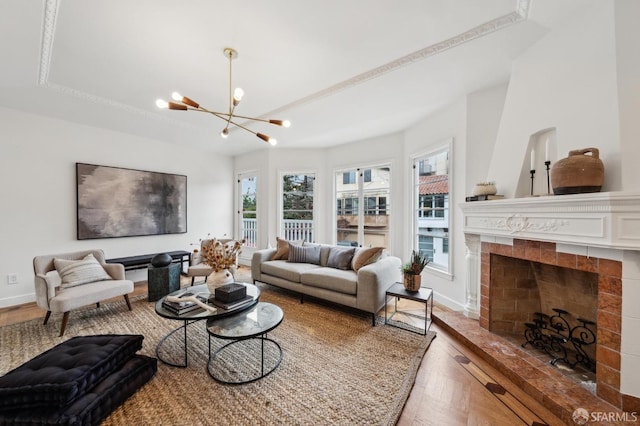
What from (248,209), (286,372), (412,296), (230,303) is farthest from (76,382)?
(248,209)

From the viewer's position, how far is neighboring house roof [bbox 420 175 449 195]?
3.48 meters

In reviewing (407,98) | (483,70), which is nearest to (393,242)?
(407,98)

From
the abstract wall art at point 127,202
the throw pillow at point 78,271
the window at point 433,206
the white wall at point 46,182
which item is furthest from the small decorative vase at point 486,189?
the white wall at point 46,182

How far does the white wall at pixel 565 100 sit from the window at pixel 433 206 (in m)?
1.04

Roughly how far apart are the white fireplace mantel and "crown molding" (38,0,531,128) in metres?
1.37

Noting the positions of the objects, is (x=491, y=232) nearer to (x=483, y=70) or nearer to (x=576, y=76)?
(x=576, y=76)

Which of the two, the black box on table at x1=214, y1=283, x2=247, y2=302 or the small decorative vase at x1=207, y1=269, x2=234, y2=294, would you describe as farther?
the small decorative vase at x1=207, y1=269, x2=234, y2=294

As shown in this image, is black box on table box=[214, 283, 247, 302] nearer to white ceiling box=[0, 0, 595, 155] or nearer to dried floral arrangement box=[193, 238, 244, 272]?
dried floral arrangement box=[193, 238, 244, 272]

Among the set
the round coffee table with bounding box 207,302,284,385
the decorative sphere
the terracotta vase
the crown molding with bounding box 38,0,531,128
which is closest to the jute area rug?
the round coffee table with bounding box 207,302,284,385

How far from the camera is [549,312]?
90.4 inches

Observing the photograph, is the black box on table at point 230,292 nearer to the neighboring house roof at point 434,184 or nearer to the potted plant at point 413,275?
the potted plant at point 413,275

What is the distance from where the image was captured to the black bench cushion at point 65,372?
4.53 feet

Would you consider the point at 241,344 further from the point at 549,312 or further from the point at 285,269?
the point at 549,312

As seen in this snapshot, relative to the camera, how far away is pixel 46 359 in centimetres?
165
